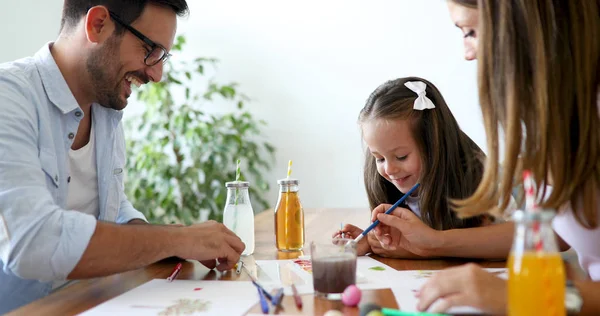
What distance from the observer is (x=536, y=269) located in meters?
0.67

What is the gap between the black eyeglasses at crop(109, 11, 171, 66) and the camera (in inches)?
61.9

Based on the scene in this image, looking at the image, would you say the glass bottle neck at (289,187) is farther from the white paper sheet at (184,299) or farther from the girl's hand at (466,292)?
the girl's hand at (466,292)

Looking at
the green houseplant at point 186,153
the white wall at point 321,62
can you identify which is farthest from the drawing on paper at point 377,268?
the white wall at point 321,62

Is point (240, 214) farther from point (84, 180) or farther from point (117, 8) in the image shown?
point (117, 8)

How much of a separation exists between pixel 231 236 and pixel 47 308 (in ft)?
1.40

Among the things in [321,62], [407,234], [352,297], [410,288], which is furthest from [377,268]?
[321,62]

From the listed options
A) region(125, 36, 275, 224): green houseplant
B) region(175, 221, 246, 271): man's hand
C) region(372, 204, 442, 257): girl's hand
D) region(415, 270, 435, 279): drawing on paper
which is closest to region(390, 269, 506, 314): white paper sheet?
region(415, 270, 435, 279): drawing on paper

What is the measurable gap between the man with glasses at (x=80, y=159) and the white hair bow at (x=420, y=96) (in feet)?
2.25

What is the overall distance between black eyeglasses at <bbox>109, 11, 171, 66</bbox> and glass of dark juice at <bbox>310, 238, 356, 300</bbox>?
0.80m

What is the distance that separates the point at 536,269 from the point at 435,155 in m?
1.05

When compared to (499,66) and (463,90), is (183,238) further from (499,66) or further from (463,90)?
(463,90)

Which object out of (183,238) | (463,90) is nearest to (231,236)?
(183,238)

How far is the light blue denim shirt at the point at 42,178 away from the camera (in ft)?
3.68

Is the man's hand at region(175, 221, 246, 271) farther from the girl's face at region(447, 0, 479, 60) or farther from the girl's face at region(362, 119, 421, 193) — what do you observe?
the girl's face at region(447, 0, 479, 60)
